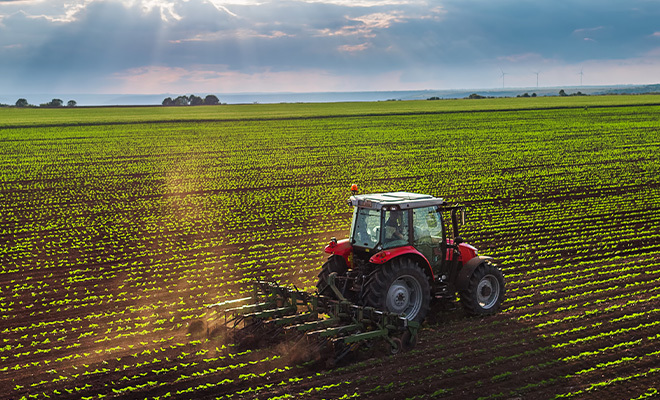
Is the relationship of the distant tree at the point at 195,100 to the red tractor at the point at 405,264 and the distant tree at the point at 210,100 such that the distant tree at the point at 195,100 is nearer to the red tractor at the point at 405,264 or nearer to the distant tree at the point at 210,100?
the distant tree at the point at 210,100

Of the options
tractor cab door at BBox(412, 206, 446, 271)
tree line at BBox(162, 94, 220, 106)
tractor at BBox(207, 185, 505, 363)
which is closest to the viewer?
tractor at BBox(207, 185, 505, 363)

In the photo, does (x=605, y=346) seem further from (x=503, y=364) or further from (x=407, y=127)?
(x=407, y=127)

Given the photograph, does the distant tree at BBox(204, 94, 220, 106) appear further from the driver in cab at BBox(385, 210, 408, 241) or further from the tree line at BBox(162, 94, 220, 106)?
the driver in cab at BBox(385, 210, 408, 241)

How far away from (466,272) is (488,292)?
77 cm

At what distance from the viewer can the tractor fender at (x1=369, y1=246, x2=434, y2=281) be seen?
1110 centimetres

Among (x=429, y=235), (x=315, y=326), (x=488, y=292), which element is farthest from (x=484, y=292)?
(x=315, y=326)

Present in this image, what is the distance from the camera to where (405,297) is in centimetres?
1162

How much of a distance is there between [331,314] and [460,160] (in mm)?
27687

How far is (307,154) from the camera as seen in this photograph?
42.4 m

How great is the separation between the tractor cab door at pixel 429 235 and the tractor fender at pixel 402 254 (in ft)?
0.80

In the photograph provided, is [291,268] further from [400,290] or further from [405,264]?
[405,264]

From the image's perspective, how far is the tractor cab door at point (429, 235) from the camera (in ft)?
38.9

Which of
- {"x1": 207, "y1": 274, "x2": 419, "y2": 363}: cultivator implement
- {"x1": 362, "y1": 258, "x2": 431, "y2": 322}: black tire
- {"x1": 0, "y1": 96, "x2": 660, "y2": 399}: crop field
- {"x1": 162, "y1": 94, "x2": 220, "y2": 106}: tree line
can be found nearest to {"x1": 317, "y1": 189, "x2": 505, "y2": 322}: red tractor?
{"x1": 362, "y1": 258, "x2": 431, "y2": 322}: black tire

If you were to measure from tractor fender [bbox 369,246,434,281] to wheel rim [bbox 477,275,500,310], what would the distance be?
1.19 m
